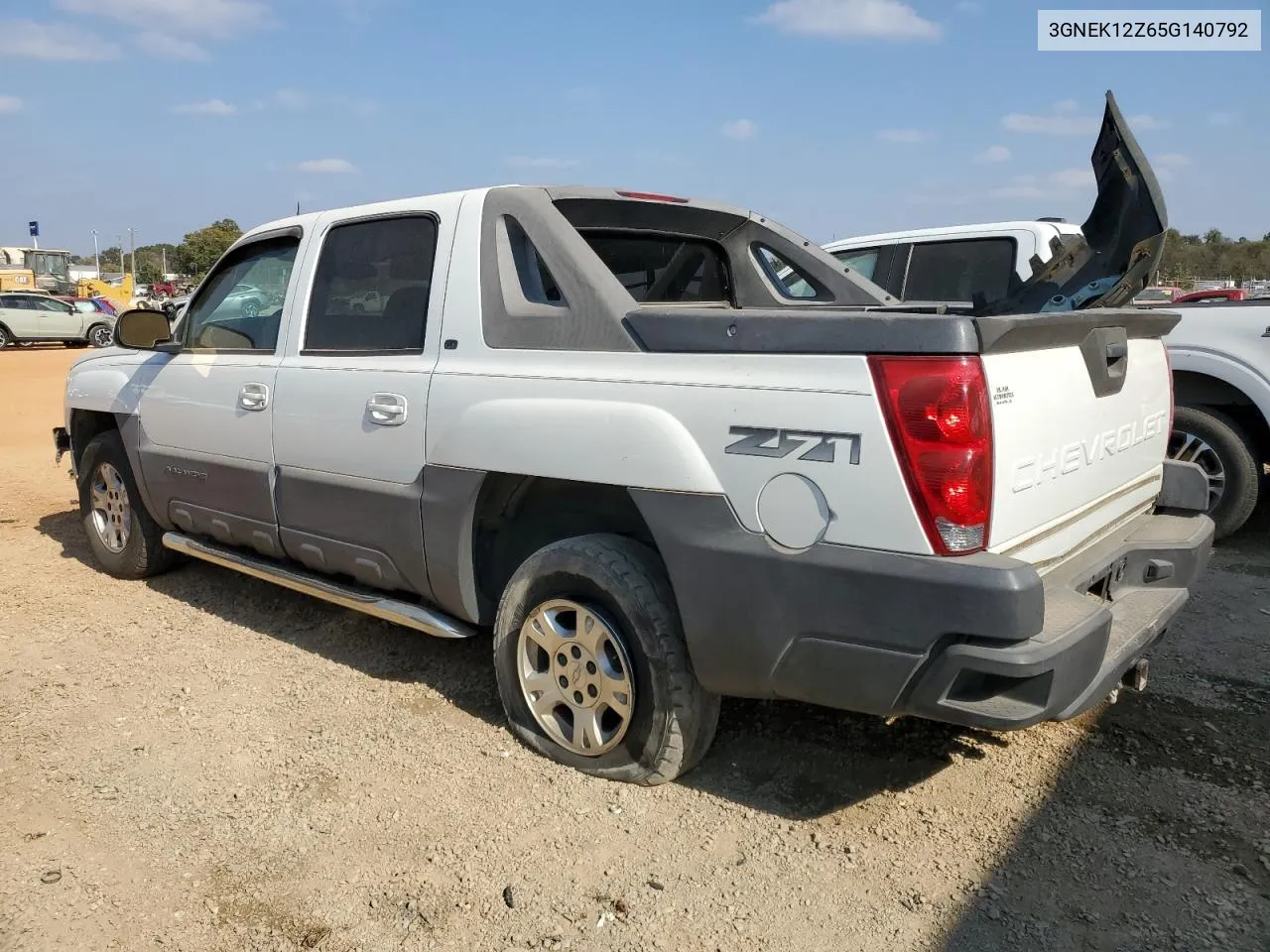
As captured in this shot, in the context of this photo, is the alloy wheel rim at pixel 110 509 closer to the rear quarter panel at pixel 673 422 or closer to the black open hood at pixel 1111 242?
the rear quarter panel at pixel 673 422

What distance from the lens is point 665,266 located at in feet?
14.4

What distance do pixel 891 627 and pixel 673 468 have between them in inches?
29.4

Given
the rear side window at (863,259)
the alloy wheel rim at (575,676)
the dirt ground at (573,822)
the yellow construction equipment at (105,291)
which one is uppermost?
the yellow construction equipment at (105,291)

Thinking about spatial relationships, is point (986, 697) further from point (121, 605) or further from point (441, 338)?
point (121, 605)

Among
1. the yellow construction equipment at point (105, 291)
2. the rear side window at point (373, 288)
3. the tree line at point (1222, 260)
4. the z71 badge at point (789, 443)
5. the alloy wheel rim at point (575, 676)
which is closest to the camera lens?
the z71 badge at point (789, 443)

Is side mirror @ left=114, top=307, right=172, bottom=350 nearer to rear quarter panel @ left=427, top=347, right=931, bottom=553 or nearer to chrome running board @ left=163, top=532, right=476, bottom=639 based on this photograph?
chrome running board @ left=163, top=532, right=476, bottom=639

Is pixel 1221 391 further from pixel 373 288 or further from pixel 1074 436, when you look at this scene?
pixel 373 288

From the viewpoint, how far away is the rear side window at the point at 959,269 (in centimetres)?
700

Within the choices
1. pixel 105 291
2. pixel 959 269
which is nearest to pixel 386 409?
pixel 959 269

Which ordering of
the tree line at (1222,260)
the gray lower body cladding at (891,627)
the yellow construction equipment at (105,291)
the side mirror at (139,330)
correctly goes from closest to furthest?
the gray lower body cladding at (891,627) → the side mirror at (139,330) → the tree line at (1222,260) → the yellow construction equipment at (105,291)

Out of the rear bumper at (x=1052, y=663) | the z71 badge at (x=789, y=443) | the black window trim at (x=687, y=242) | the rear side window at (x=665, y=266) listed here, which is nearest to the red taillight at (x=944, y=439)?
→ the z71 badge at (x=789, y=443)

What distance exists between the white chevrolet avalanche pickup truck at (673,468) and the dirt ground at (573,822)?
1.10ft

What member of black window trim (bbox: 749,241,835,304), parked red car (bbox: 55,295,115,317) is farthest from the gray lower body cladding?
parked red car (bbox: 55,295,115,317)

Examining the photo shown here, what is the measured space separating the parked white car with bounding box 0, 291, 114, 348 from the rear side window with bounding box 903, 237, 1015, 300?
2566 centimetres
